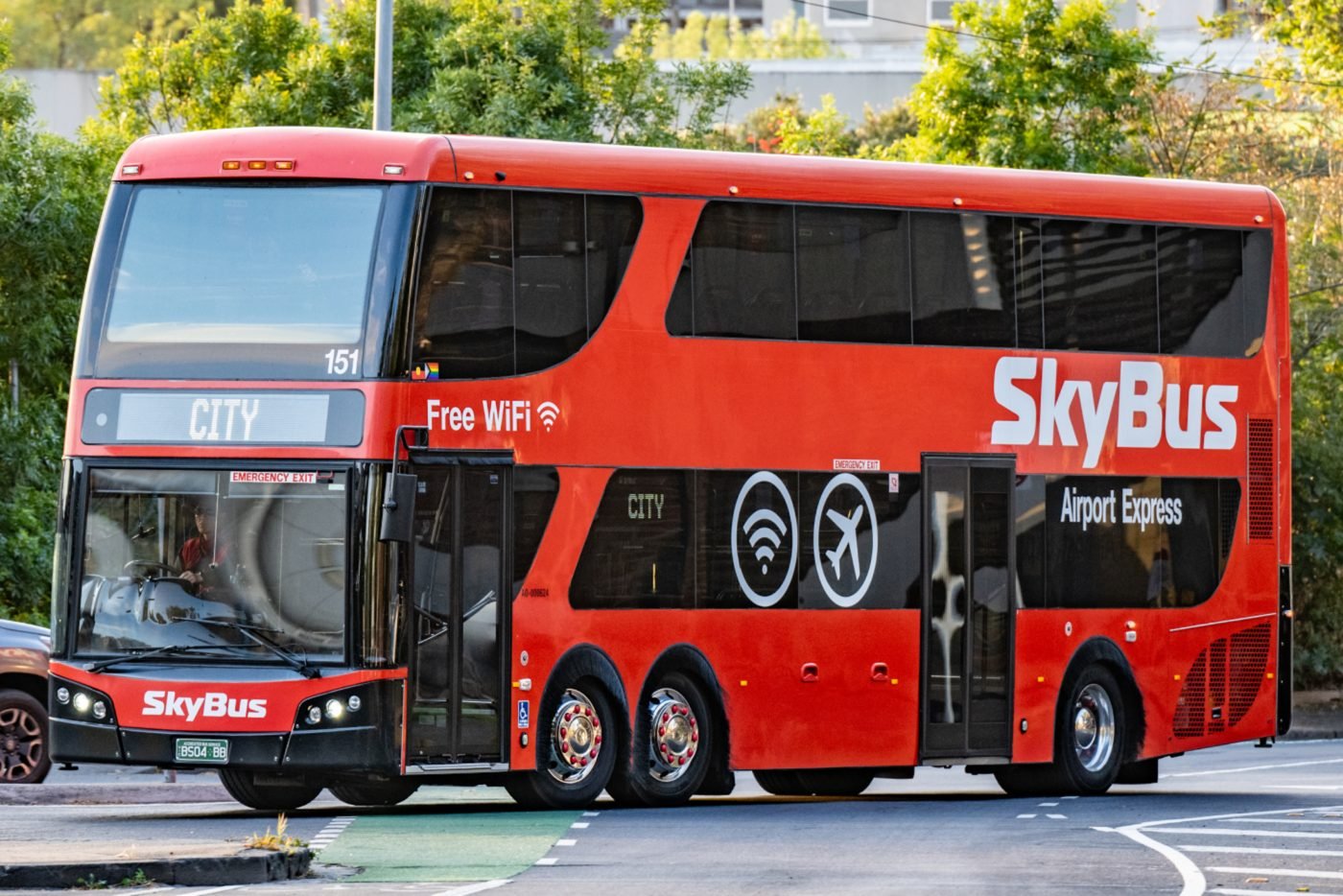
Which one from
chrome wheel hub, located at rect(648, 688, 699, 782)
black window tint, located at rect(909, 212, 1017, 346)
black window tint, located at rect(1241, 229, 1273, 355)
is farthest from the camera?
black window tint, located at rect(1241, 229, 1273, 355)

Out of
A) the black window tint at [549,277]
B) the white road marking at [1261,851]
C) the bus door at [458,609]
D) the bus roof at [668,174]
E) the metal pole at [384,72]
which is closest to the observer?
the white road marking at [1261,851]

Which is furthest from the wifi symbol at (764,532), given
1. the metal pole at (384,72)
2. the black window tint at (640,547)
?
the metal pole at (384,72)

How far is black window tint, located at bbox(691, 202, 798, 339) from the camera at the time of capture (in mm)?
19547

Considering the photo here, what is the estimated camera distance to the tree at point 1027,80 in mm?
36969

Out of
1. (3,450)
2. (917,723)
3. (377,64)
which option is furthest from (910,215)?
(3,450)

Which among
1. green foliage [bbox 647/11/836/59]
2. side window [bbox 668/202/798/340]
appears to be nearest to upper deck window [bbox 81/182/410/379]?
side window [bbox 668/202/798/340]

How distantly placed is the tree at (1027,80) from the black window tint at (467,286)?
19.2 metres

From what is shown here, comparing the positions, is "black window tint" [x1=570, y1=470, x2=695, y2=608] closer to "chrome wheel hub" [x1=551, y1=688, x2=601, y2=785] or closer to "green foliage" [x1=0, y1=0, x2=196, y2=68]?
"chrome wheel hub" [x1=551, y1=688, x2=601, y2=785]

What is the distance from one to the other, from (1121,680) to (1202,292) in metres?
3.35

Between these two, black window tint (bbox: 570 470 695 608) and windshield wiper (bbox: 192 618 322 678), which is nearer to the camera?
windshield wiper (bbox: 192 618 322 678)

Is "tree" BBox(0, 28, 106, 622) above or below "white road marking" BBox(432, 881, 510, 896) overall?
above

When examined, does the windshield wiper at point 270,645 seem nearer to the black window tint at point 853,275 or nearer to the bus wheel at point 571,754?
the bus wheel at point 571,754

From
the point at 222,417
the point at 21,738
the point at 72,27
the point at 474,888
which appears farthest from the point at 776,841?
the point at 72,27

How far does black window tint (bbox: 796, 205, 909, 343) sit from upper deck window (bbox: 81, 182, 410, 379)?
363 centimetres
